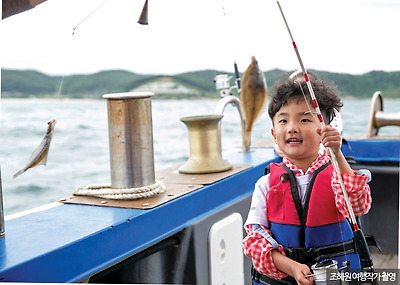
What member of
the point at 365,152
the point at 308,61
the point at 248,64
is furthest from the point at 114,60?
the point at 365,152

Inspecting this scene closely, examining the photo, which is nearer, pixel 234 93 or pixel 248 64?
pixel 248 64

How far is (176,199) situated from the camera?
0.98 meters

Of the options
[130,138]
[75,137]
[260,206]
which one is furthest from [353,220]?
[75,137]

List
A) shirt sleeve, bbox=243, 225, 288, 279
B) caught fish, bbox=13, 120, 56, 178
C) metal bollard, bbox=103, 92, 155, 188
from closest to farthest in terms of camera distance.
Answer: shirt sleeve, bbox=243, 225, 288, 279, caught fish, bbox=13, 120, 56, 178, metal bollard, bbox=103, 92, 155, 188

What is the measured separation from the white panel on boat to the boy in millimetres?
275

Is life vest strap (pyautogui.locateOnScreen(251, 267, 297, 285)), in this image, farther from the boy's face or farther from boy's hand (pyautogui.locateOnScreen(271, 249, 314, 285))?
the boy's face

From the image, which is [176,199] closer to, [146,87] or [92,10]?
→ [146,87]

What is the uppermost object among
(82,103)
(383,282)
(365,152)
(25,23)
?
(25,23)

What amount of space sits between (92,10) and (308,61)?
1.32 ft

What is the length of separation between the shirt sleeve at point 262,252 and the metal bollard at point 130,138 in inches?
12.6

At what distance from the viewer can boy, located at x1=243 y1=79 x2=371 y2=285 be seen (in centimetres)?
63

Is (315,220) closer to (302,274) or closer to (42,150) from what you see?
(302,274)

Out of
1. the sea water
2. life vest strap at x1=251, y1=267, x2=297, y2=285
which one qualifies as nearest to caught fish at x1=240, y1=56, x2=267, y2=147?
the sea water

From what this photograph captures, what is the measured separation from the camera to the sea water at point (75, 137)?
34.0 inches
